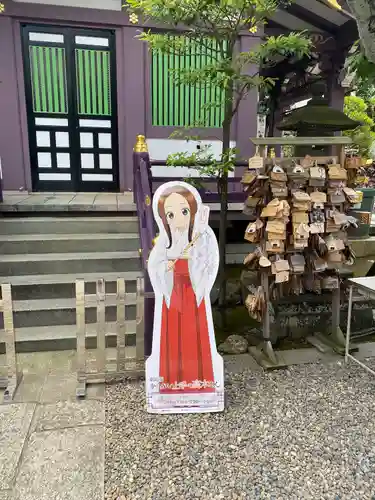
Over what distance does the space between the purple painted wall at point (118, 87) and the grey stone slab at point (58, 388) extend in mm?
4141

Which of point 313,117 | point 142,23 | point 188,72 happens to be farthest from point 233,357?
point 142,23

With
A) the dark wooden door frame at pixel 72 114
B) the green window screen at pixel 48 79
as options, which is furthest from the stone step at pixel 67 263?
the green window screen at pixel 48 79

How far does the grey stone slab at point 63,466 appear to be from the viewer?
6.81ft

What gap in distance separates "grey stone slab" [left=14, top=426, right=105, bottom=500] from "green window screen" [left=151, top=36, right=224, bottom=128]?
209 inches

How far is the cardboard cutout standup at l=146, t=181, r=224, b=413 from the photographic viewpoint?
2.73 metres

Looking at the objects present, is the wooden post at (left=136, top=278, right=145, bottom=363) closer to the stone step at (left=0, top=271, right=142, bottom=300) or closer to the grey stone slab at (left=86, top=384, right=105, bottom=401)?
the grey stone slab at (left=86, top=384, right=105, bottom=401)

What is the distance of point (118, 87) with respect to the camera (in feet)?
21.1

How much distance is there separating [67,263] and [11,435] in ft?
7.24

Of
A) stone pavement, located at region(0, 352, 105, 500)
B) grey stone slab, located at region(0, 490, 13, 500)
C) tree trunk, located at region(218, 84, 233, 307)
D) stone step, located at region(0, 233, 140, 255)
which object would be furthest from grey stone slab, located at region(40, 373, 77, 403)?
tree trunk, located at region(218, 84, 233, 307)

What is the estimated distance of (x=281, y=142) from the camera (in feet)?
10.7

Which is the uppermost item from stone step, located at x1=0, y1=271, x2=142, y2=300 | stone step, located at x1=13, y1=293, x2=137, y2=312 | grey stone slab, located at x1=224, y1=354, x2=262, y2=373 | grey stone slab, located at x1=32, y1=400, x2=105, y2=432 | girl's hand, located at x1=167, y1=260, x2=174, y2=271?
girl's hand, located at x1=167, y1=260, x2=174, y2=271

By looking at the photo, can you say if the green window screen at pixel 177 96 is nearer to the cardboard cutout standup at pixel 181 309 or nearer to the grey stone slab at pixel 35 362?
the cardboard cutout standup at pixel 181 309

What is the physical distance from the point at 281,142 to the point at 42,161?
4676 mm

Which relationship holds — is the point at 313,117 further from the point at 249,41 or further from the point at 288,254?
the point at 249,41
